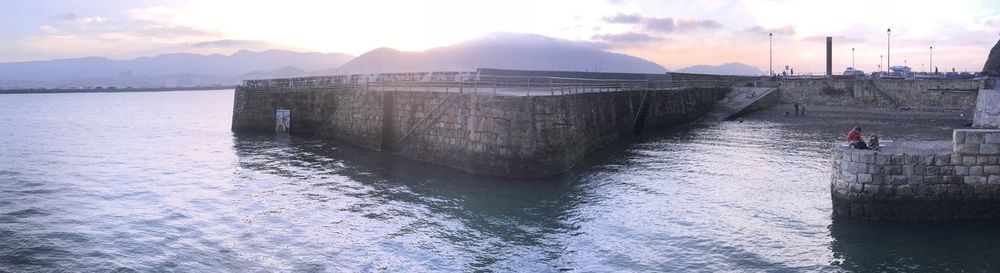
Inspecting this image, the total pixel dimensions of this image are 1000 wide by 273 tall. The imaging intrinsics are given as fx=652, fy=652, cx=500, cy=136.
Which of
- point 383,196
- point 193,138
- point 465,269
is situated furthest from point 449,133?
point 193,138

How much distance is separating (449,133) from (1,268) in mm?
17369

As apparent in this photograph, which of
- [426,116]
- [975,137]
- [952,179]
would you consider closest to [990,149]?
[975,137]

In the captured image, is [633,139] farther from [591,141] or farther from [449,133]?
[449,133]

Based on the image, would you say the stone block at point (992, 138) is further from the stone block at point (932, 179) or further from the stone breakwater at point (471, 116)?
the stone breakwater at point (471, 116)

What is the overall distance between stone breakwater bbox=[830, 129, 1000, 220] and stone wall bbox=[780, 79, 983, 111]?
1738 inches

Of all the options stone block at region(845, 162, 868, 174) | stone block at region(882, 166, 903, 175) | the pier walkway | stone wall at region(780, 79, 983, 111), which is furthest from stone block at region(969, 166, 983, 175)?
stone wall at region(780, 79, 983, 111)

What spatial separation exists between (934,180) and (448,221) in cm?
1336

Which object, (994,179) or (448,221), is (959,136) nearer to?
(994,179)

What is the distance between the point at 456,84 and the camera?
3297 cm

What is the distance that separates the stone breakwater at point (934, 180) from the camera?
1734 cm

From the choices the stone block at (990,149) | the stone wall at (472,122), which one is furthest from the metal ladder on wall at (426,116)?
the stone block at (990,149)

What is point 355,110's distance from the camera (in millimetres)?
40094

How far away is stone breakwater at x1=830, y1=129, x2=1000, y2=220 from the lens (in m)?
17.3

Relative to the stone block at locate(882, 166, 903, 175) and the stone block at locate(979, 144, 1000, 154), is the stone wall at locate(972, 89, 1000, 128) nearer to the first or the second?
the stone block at locate(979, 144, 1000, 154)
